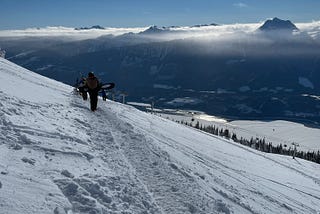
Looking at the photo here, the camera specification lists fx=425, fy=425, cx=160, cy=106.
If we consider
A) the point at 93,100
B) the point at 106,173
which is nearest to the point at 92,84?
the point at 93,100

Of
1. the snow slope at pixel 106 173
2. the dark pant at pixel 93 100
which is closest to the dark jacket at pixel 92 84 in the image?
the dark pant at pixel 93 100

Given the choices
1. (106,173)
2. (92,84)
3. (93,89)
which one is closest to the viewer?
(106,173)

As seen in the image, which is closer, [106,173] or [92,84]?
[106,173]

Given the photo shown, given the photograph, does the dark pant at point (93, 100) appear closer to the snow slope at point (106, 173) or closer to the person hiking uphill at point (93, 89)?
the person hiking uphill at point (93, 89)

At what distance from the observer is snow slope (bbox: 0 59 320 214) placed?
12453 mm

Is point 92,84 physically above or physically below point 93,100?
above

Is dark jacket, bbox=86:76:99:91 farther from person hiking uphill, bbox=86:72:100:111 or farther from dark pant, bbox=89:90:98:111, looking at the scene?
dark pant, bbox=89:90:98:111

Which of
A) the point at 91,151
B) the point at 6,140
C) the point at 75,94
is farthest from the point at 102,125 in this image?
the point at 75,94

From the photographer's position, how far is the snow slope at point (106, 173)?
1245 centimetres

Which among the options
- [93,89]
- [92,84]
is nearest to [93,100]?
[93,89]

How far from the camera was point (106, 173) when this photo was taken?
1495 centimetres

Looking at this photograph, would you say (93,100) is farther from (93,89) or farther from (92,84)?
(92,84)

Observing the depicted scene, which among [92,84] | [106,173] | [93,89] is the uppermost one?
[92,84]

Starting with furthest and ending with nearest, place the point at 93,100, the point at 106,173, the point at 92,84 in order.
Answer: the point at 92,84 < the point at 93,100 < the point at 106,173
